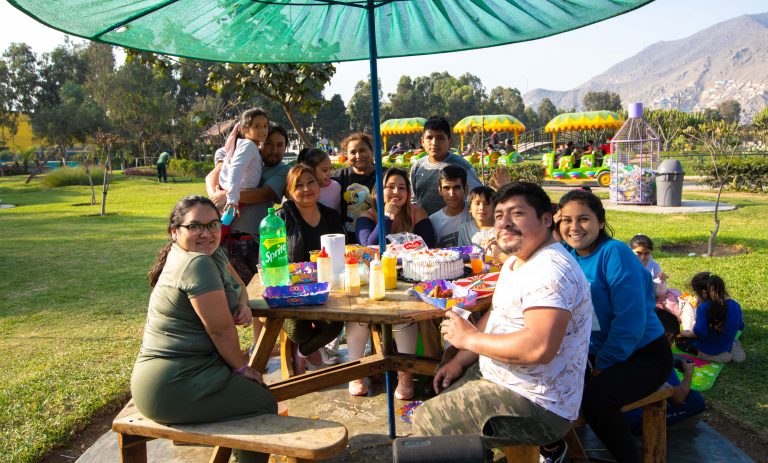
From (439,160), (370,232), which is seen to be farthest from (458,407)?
(439,160)

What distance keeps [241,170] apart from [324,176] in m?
0.62

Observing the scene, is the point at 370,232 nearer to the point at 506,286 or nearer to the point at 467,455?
the point at 506,286

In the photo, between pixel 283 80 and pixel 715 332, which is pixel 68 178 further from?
pixel 715 332

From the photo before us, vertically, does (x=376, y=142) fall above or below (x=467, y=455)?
above

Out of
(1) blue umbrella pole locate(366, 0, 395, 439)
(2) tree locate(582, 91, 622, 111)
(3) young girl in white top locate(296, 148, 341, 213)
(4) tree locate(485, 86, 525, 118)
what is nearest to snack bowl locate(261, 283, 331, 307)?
(1) blue umbrella pole locate(366, 0, 395, 439)

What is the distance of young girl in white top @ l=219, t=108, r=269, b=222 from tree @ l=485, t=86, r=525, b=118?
77.5m

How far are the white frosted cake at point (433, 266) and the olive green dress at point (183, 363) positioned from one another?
112 centimetres

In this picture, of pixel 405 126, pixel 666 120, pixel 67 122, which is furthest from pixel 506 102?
pixel 67 122

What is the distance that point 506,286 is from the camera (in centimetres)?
227

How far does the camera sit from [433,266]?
311cm

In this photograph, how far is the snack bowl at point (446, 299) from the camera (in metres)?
2.66

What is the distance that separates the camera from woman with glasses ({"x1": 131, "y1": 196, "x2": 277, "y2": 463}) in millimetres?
2371

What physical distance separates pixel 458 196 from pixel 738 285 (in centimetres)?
417

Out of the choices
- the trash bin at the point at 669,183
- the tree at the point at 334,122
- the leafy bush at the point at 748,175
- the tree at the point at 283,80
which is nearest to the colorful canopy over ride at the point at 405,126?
the leafy bush at the point at 748,175
